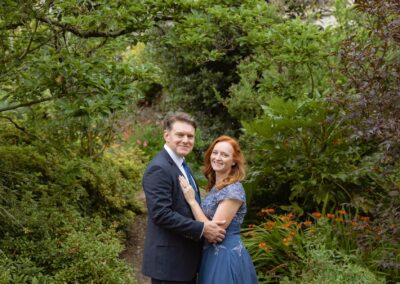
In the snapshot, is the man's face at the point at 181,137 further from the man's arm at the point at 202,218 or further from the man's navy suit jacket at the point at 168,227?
the man's arm at the point at 202,218

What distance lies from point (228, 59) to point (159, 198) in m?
6.87

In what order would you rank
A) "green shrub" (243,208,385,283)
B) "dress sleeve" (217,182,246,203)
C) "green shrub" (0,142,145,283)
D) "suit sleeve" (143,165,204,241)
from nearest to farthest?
"suit sleeve" (143,165,204,241) → "dress sleeve" (217,182,246,203) → "green shrub" (0,142,145,283) → "green shrub" (243,208,385,283)

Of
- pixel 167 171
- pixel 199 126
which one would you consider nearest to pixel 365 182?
pixel 167 171

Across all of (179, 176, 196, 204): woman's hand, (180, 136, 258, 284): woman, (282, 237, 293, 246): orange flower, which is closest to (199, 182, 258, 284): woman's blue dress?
(180, 136, 258, 284): woman

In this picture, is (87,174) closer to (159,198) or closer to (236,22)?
Result: (236,22)

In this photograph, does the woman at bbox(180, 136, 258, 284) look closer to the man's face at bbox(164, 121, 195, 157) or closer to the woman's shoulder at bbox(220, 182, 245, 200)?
the woman's shoulder at bbox(220, 182, 245, 200)

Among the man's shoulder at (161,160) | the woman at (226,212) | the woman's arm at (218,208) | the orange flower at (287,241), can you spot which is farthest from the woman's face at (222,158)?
the orange flower at (287,241)

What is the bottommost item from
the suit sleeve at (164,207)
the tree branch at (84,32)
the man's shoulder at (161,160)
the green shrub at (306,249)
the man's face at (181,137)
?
the green shrub at (306,249)

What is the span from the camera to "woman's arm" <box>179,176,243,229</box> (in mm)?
3838

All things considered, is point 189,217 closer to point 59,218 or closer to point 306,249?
point 59,218

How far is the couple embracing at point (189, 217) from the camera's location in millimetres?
3740

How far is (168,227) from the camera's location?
3701 mm

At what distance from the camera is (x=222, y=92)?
10648mm

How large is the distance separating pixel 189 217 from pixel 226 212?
0.83 feet
